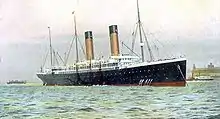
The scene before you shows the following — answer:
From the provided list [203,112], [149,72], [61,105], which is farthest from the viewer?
[149,72]

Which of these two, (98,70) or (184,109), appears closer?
(184,109)

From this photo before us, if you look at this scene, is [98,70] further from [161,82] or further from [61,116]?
[61,116]

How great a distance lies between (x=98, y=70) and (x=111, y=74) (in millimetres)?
937

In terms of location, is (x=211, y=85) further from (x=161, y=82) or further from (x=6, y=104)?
(x=161, y=82)

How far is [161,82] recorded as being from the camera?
43.5 ft

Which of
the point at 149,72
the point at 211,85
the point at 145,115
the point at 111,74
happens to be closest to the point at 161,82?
the point at 149,72

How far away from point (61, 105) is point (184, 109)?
1.76 m

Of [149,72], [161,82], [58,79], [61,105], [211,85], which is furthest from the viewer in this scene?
[58,79]

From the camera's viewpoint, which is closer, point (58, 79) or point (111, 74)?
point (111, 74)

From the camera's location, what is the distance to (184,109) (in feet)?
20.5

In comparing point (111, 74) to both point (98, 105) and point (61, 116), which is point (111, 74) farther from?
point (61, 116)

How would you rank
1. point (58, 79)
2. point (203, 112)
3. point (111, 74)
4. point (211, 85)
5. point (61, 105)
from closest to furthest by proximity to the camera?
1. point (203, 112)
2. point (61, 105)
3. point (211, 85)
4. point (111, 74)
5. point (58, 79)

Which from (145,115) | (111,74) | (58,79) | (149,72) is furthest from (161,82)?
(145,115)

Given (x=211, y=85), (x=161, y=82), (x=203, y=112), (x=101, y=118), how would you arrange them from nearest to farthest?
1. (x=101, y=118)
2. (x=203, y=112)
3. (x=211, y=85)
4. (x=161, y=82)
